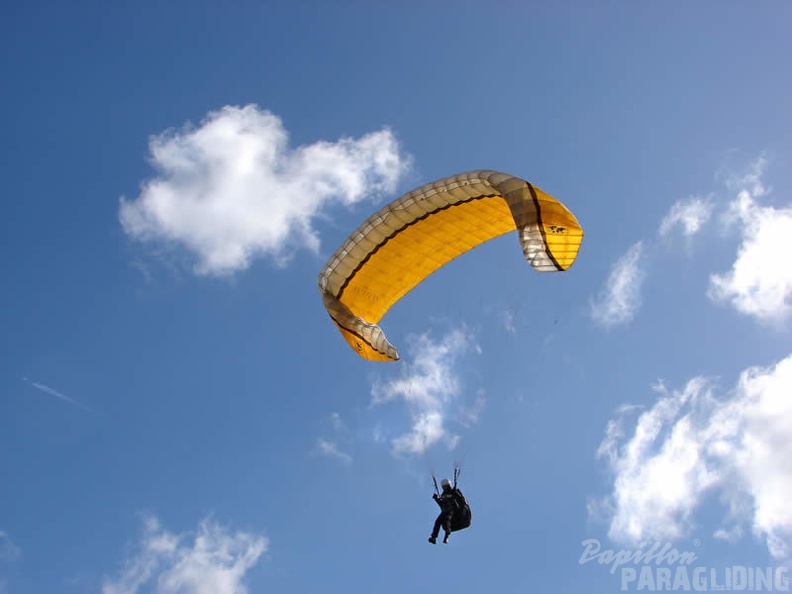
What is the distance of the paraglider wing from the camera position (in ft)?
58.2

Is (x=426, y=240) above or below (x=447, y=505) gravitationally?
above

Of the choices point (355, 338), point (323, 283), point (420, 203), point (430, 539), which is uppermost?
point (420, 203)

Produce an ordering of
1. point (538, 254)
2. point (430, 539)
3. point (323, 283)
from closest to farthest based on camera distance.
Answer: point (538, 254) < point (430, 539) < point (323, 283)

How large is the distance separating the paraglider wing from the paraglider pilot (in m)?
3.51

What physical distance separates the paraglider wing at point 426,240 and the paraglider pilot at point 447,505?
11.5 ft

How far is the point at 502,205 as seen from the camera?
67.2ft

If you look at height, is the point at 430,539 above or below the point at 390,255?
below

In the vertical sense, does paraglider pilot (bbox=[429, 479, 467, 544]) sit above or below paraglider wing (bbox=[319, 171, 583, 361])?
below

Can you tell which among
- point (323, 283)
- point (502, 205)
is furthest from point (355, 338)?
point (502, 205)

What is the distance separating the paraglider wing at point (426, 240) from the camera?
17.7 meters

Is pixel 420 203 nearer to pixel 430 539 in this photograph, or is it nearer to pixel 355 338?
pixel 355 338

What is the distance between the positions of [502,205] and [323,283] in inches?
196

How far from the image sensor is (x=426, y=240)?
68.6 feet

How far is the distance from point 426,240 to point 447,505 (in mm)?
6699
